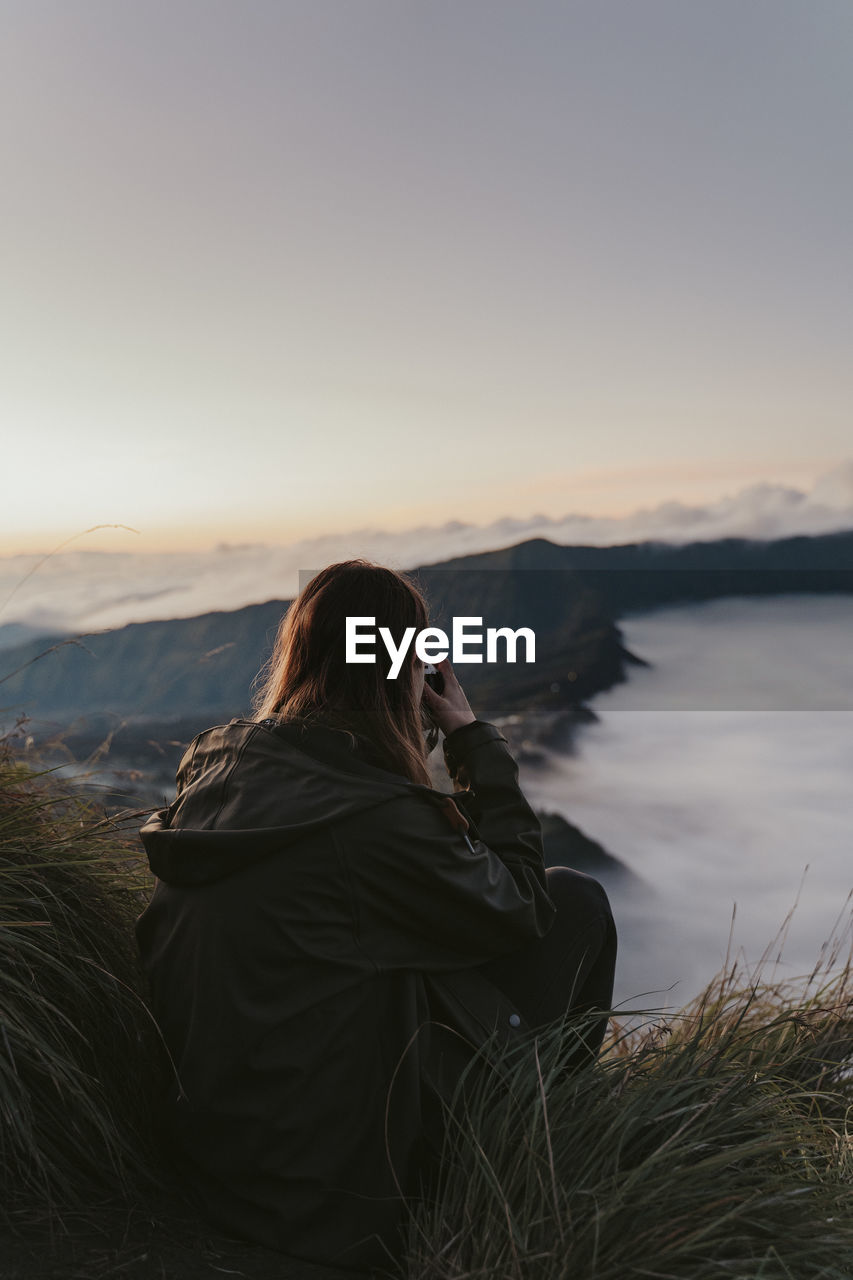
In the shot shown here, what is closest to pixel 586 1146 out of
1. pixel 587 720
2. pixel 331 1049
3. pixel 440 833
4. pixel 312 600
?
pixel 331 1049

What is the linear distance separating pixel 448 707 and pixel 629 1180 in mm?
1025

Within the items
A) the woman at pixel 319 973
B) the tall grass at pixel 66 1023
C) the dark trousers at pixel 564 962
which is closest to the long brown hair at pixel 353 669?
the woman at pixel 319 973

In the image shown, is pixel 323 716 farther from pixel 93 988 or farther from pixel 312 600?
pixel 93 988

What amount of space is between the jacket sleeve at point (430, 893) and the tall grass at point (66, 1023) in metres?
0.59

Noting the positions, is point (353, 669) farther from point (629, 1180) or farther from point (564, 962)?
point (629, 1180)

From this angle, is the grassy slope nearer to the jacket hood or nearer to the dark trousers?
the dark trousers

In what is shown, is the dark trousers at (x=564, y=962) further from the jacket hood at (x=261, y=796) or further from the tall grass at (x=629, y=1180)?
the jacket hood at (x=261, y=796)

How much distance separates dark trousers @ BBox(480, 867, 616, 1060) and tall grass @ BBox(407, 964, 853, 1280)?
8 centimetres

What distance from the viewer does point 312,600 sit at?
222cm

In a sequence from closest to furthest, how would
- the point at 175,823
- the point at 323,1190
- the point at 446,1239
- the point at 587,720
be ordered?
1. the point at 446,1239
2. the point at 323,1190
3. the point at 175,823
4. the point at 587,720

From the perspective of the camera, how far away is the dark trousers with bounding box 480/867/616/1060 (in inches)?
86.0

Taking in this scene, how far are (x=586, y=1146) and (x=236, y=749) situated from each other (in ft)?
3.09

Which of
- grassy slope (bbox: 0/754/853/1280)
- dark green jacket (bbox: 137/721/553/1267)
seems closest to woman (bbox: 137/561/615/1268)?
dark green jacket (bbox: 137/721/553/1267)

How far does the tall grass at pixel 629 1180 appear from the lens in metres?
1.59
